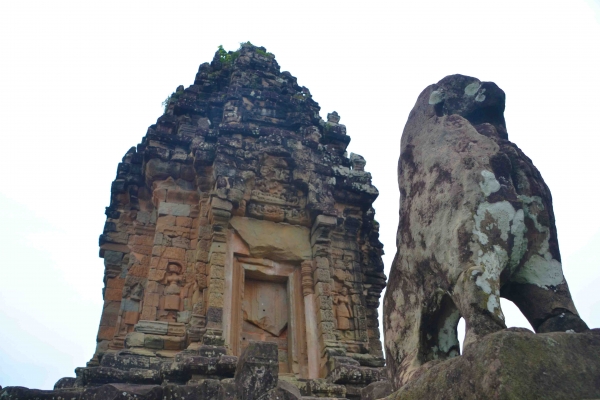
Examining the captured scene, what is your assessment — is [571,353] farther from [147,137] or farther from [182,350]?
[147,137]

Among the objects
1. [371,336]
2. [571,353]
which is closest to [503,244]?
[571,353]

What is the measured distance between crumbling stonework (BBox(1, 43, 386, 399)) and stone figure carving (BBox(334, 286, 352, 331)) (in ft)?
0.07

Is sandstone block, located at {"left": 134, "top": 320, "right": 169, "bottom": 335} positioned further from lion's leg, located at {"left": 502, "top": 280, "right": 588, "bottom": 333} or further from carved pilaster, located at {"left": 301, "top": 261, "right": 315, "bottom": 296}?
lion's leg, located at {"left": 502, "top": 280, "right": 588, "bottom": 333}

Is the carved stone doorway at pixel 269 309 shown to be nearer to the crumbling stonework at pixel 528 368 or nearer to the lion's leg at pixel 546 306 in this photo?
the lion's leg at pixel 546 306

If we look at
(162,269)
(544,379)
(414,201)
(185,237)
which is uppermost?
(185,237)

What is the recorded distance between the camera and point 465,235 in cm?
323

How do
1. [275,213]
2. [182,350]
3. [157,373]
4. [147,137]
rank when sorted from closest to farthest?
[157,373] → [182,350] → [275,213] → [147,137]

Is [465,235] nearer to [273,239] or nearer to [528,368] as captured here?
[528,368]

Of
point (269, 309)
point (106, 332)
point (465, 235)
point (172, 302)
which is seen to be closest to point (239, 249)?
point (269, 309)

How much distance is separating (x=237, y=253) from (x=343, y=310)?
8.01 feet

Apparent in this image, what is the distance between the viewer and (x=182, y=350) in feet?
A: 25.8

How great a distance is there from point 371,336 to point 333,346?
2686 millimetres

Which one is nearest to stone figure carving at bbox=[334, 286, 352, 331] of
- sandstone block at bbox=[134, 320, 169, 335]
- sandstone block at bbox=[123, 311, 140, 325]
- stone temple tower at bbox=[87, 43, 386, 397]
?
stone temple tower at bbox=[87, 43, 386, 397]

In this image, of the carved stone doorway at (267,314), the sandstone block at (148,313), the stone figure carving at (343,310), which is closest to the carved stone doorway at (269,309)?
the carved stone doorway at (267,314)
